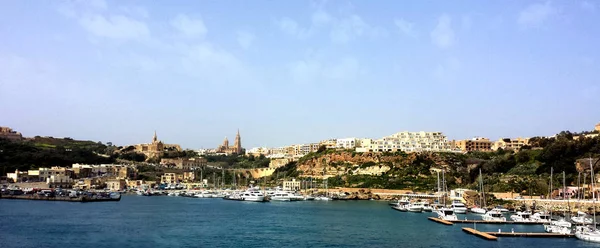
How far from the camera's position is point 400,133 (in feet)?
326

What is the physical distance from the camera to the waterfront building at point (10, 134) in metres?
129

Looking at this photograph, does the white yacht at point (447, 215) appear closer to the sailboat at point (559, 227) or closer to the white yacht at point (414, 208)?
Result: the white yacht at point (414, 208)

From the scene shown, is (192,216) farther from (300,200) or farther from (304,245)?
(300,200)

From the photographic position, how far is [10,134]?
132 metres

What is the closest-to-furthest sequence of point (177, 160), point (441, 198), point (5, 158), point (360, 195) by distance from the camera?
point (441, 198) → point (360, 195) → point (5, 158) → point (177, 160)

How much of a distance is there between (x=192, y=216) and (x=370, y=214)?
1482cm

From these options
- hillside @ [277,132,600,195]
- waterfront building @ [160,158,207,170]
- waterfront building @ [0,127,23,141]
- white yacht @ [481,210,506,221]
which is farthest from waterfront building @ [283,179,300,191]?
waterfront building @ [0,127,23,141]

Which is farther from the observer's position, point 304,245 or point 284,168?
point 284,168

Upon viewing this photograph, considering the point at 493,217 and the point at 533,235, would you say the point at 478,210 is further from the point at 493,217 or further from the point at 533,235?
the point at 533,235

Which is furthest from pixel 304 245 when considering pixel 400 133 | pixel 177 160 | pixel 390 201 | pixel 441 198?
pixel 177 160

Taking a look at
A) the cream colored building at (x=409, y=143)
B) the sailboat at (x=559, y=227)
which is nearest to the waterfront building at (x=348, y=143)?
the cream colored building at (x=409, y=143)

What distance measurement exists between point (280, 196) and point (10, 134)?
291ft

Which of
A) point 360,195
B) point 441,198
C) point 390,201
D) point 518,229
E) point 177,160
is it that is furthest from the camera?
point 177,160

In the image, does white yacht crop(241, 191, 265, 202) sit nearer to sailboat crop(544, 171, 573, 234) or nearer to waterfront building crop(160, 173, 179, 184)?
waterfront building crop(160, 173, 179, 184)
